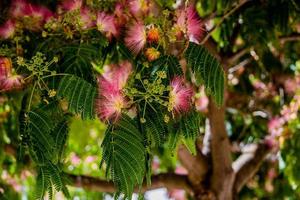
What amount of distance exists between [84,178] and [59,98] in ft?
6.32

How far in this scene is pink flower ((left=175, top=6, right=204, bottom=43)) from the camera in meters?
2.53

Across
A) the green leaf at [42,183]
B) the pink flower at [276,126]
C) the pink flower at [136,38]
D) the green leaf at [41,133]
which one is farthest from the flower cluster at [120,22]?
the pink flower at [276,126]

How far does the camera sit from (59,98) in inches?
95.2

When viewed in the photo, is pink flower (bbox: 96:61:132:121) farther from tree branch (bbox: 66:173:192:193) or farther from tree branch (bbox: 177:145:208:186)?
tree branch (bbox: 177:145:208:186)

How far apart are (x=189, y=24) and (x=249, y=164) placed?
2.38 meters

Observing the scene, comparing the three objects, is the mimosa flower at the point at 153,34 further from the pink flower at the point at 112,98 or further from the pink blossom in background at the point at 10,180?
the pink blossom in background at the point at 10,180

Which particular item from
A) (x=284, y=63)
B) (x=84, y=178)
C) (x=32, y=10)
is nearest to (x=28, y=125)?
(x=32, y=10)

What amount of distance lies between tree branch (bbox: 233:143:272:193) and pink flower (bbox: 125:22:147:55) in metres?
2.15

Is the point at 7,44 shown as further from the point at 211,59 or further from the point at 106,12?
the point at 211,59

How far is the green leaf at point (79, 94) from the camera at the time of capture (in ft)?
7.58

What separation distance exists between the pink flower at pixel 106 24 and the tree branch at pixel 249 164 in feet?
6.74

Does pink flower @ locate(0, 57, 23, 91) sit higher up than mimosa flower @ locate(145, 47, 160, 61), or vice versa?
mimosa flower @ locate(145, 47, 160, 61)

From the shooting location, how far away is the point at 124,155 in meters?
2.22

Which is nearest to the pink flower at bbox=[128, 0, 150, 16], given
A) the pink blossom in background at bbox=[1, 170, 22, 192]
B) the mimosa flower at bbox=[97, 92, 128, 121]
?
the mimosa flower at bbox=[97, 92, 128, 121]
